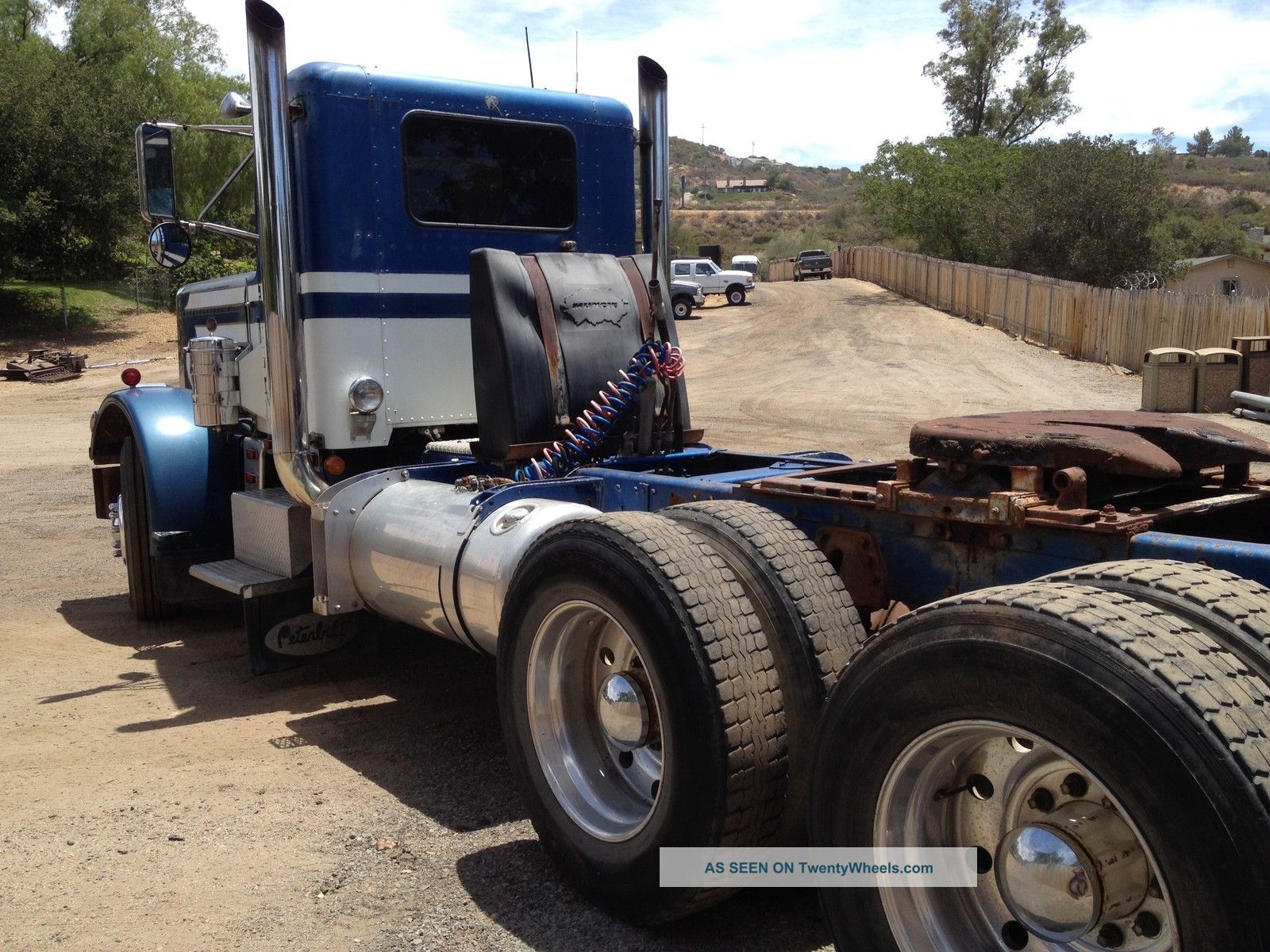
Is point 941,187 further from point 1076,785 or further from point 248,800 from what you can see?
point 1076,785

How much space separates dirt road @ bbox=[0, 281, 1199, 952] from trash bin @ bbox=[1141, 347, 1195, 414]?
1423 cm

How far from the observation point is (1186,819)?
2.00 m

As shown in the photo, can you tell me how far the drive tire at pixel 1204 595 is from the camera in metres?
2.23

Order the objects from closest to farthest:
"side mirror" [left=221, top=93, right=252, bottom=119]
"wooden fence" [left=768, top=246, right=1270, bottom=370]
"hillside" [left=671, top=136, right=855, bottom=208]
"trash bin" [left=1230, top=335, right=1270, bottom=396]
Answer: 1. "side mirror" [left=221, top=93, right=252, bottom=119]
2. "trash bin" [left=1230, top=335, right=1270, bottom=396]
3. "wooden fence" [left=768, top=246, right=1270, bottom=370]
4. "hillside" [left=671, top=136, right=855, bottom=208]

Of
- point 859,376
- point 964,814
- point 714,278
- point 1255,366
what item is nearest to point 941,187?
point 714,278

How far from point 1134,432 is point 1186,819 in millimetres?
1591

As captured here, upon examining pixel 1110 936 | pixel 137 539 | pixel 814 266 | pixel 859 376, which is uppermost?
pixel 814 266

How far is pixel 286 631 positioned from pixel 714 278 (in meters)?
35.6

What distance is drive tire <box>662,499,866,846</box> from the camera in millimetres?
3080

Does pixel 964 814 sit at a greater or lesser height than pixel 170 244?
lesser

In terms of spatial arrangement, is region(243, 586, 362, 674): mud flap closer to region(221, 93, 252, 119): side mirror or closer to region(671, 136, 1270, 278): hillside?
region(221, 93, 252, 119): side mirror

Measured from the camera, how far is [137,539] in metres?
7.00

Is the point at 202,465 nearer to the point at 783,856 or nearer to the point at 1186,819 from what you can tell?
the point at 783,856

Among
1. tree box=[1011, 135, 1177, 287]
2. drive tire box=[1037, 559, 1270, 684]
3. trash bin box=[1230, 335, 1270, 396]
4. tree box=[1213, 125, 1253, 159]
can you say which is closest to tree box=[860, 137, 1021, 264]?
tree box=[1011, 135, 1177, 287]
